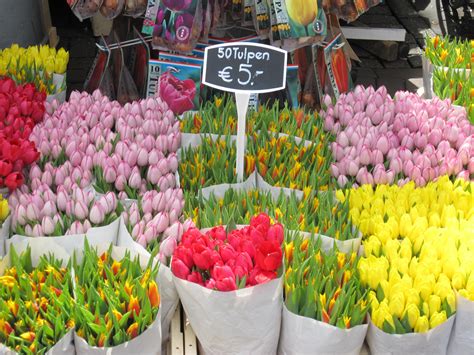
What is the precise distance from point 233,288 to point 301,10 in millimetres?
1614

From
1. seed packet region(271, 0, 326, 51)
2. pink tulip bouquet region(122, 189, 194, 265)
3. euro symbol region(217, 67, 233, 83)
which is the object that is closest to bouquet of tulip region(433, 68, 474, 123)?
seed packet region(271, 0, 326, 51)

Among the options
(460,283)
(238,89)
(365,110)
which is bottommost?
(460,283)

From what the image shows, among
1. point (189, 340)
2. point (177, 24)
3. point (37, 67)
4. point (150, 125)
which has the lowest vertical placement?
point (189, 340)

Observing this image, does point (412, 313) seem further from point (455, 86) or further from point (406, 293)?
point (455, 86)

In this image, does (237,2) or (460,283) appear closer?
(460,283)

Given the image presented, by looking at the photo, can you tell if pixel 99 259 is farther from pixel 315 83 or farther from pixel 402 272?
pixel 315 83

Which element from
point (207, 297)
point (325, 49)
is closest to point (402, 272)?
point (207, 297)

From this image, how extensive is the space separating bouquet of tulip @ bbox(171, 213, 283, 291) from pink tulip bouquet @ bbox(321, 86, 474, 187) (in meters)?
0.52

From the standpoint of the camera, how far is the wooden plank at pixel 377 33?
13.5ft

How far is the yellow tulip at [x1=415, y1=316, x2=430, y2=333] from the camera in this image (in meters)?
1.33

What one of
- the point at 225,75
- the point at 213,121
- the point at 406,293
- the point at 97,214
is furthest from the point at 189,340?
the point at 213,121

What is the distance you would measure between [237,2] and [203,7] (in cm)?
17

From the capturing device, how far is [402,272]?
1.43m

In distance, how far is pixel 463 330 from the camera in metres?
1.41
